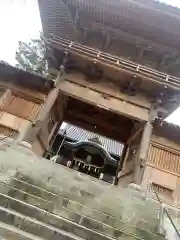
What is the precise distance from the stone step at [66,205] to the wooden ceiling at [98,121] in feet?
18.1

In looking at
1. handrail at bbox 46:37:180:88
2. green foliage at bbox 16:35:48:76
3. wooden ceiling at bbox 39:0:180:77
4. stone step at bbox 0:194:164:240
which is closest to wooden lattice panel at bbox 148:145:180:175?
handrail at bbox 46:37:180:88

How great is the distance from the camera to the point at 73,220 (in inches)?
171

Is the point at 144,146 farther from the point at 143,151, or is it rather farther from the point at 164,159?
the point at 164,159

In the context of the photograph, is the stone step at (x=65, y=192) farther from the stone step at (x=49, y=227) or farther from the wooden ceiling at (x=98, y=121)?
the wooden ceiling at (x=98, y=121)

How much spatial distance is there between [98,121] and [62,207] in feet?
20.8

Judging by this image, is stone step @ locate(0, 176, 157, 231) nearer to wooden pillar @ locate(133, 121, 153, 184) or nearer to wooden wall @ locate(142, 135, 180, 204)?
wooden pillar @ locate(133, 121, 153, 184)

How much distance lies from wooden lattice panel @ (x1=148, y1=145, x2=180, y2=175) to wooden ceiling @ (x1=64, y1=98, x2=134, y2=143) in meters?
1.65

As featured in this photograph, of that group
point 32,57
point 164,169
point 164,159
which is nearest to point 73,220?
point 164,169

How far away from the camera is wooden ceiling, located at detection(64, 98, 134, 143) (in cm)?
1052

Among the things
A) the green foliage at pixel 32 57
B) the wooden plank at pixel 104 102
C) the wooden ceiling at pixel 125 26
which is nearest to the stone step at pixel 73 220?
the wooden plank at pixel 104 102

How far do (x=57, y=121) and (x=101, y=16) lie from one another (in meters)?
4.36

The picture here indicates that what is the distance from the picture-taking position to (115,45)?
1107 centimetres

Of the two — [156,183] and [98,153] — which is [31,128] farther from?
[98,153]

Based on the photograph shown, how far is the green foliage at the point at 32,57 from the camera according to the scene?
12602 mm
